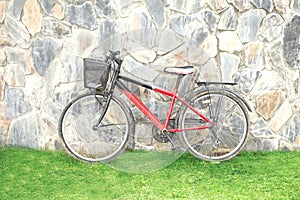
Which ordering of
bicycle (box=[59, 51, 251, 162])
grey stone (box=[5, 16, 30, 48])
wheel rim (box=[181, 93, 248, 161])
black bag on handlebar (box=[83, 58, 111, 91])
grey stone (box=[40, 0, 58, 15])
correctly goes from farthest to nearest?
grey stone (box=[5, 16, 30, 48]) → grey stone (box=[40, 0, 58, 15]) → wheel rim (box=[181, 93, 248, 161]) → bicycle (box=[59, 51, 251, 162]) → black bag on handlebar (box=[83, 58, 111, 91])

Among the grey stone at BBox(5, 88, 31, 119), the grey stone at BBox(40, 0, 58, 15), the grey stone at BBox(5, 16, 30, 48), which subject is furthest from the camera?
the grey stone at BBox(5, 88, 31, 119)

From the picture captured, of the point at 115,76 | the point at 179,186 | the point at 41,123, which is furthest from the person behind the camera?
the point at 41,123

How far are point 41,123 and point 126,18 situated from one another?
1.48 metres

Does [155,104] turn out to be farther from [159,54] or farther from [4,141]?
[4,141]

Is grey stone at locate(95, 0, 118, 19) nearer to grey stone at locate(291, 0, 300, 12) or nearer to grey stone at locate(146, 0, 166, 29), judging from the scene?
grey stone at locate(146, 0, 166, 29)

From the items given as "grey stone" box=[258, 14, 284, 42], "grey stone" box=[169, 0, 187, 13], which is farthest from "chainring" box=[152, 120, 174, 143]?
"grey stone" box=[258, 14, 284, 42]

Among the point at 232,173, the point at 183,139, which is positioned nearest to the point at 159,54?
the point at 183,139

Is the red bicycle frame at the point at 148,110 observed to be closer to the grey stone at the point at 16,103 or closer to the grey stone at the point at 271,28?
the grey stone at the point at 271,28

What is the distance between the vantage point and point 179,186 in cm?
554

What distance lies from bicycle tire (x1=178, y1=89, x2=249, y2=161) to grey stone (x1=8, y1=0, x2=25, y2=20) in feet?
6.62

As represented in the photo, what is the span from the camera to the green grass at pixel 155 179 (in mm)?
5371

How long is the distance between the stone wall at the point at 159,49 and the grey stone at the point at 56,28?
0.01 meters

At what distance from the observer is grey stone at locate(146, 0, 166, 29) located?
618cm

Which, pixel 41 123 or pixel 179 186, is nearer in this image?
pixel 179 186
